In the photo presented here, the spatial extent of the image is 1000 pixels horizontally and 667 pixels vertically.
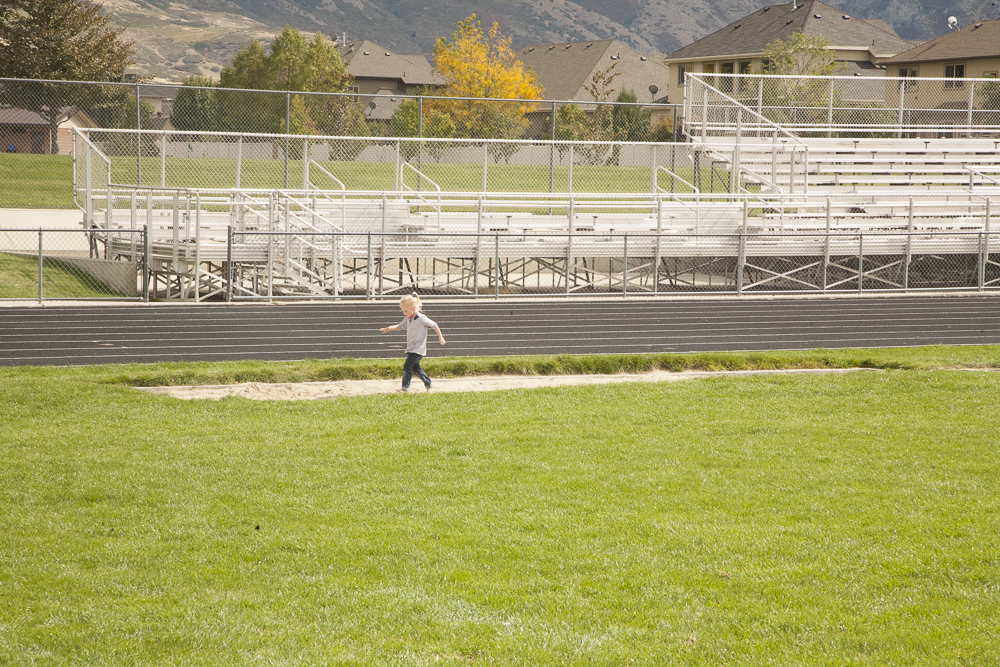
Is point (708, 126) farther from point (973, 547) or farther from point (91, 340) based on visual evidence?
point (973, 547)

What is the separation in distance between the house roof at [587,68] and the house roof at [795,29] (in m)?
5.57

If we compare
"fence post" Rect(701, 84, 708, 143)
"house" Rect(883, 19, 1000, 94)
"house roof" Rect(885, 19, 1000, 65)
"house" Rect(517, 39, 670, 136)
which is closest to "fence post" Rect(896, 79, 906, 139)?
"fence post" Rect(701, 84, 708, 143)

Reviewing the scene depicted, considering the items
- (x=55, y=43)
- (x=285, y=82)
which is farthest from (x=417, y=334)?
(x=285, y=82)

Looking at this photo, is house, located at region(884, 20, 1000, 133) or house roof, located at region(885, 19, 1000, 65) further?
house roof, located at region(885, 19, 1000, 65)

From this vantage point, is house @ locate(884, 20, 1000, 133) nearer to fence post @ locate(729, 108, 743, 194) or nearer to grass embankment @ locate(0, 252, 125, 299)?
fence post @ locate(729, 108, 743, 194)

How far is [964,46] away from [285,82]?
113 ft

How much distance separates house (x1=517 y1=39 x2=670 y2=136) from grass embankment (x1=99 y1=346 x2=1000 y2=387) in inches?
1786

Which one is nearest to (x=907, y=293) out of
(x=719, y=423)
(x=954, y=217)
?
(x=954, y=217)

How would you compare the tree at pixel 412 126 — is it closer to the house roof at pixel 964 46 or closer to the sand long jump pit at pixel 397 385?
the sand long jump pit at pixel 397 385

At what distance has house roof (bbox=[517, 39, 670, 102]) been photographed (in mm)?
61906

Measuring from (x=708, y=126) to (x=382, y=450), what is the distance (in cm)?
1871

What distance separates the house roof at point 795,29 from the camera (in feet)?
181

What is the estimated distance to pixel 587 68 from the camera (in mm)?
62438

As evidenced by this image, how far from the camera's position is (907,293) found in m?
20.4
